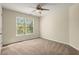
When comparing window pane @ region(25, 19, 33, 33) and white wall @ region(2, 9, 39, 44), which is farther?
window pane @ region(25, 19, 33, 33)

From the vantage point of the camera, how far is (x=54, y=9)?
1.89m

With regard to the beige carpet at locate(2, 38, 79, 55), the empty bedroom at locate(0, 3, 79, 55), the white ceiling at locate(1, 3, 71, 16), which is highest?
the white ceiling at locate(1, 3, 71, 16)

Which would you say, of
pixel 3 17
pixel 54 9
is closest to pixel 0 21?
pixel 3 17

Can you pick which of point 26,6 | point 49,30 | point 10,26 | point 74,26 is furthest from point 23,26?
point 74,26

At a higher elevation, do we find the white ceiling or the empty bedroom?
the white ceiling

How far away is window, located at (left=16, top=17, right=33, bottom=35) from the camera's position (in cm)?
193

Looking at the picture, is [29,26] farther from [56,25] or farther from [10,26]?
[56,25]

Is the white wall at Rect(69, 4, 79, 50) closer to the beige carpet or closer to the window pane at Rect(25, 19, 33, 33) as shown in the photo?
the beige carpet

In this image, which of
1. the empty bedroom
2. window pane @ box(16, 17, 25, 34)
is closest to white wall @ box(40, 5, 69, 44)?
the empty bedroom

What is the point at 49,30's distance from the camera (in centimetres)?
199

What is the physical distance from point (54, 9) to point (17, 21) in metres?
0.78

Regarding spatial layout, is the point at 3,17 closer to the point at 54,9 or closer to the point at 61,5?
the point at 54,9

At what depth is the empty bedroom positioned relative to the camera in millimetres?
1850

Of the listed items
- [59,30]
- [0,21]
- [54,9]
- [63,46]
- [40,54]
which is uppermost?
[54,9]
